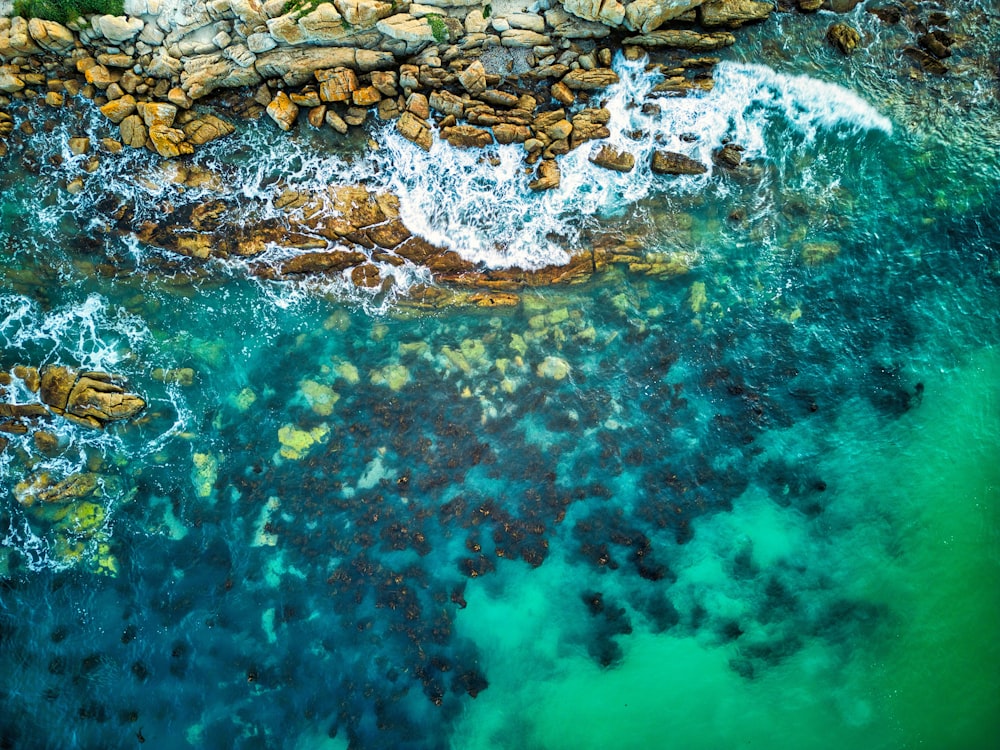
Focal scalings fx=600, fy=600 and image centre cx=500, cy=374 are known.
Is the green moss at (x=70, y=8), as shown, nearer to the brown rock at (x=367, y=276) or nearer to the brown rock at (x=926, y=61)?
the brown rock at (x=367, y=276)

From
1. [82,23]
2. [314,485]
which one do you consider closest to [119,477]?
[314,485]

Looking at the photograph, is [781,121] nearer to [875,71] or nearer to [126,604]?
[875,71]

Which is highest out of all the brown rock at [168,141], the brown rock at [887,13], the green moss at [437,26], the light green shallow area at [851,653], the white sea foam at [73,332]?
the brown rock at [887,13]

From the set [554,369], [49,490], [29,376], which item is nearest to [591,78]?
[554,369]

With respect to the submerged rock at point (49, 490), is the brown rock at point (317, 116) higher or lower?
higher

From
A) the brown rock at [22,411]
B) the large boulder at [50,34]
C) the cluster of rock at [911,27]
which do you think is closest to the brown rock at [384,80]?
the large boulder at [50,34]

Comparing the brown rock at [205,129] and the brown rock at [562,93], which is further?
the brown rock at [205,129]
